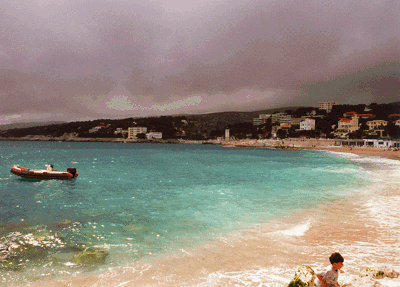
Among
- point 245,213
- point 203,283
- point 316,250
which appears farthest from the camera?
point 245,213

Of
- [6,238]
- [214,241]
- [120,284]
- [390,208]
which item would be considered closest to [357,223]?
[390,208]

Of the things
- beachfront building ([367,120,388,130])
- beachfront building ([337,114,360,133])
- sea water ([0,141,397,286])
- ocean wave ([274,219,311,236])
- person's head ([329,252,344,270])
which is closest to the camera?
person's head ([329,252,344,270])

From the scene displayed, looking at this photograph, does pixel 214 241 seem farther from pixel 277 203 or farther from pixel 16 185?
Answer: pixel 16 185

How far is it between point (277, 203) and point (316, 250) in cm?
824

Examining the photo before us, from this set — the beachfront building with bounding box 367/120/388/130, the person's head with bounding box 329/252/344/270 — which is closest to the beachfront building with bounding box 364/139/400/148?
the beachfront building with bounding box 367/120/388/130

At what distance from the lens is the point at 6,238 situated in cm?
A: 1055

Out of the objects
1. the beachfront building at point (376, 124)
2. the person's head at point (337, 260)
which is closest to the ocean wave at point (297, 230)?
the person's head at point (337, 260)

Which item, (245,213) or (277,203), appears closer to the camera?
(245,213)

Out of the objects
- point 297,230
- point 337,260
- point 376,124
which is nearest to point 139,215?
point 297,230

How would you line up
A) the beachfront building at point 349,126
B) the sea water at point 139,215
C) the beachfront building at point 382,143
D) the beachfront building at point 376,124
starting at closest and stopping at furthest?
the sea water at point 139,215 < the beachfront building at point 382,143 < the beachfront building at point 376,124 < the beachfront building at point 349,126

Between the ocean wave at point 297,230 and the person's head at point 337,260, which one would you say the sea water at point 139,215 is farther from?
the person's head at point 337,260

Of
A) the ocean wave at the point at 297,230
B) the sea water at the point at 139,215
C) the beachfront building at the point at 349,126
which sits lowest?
the sea water at the point at 139,215

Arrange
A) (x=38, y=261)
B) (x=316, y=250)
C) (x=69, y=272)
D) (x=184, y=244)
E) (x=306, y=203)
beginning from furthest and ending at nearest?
(x=306, y=203) → (x=184, y=244) → (x=316, y=250) → (x=38, y=261) → (x=69, y=272)

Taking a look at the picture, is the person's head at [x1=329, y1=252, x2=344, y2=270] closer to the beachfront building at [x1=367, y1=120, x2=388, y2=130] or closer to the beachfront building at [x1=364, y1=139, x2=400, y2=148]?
the beachfront building at [x1=364, y1=139, x2=400, y2=148]
